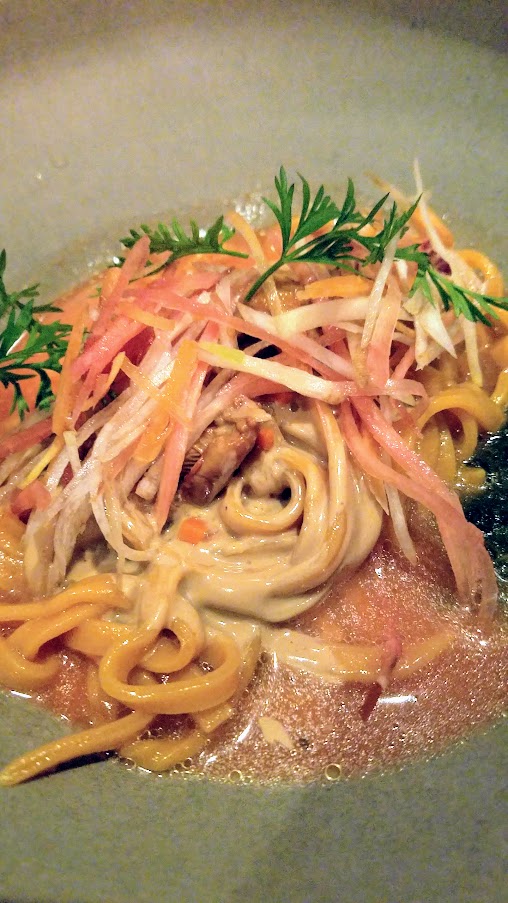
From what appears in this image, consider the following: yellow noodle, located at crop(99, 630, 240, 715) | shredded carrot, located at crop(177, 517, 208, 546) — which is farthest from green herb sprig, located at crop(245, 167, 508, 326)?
yellow noodle, located at crop(99, 630, 240, 715)

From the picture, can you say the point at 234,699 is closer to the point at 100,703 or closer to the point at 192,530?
the point at 100,703

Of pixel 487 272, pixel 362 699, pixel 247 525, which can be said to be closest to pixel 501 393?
pixel 487 272

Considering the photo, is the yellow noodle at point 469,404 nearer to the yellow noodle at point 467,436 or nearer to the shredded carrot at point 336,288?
the yellow noodle at point 467,436

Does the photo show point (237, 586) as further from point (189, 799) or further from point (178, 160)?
point (178, 160)

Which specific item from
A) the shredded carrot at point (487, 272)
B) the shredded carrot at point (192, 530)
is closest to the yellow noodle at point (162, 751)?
the shredded carrot at point (192, 530)

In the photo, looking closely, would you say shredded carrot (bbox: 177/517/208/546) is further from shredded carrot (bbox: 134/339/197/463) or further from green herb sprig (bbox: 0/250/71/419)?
green herb sprig (bbox: 0/250/71/419)
